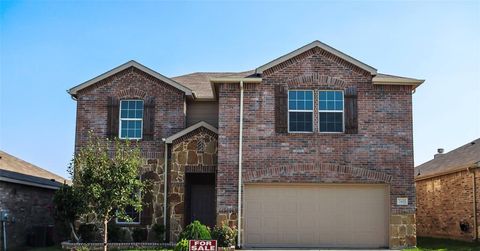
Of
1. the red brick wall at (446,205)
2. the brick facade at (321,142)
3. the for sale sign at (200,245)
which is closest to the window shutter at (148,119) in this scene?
the brick facade at (321,142)


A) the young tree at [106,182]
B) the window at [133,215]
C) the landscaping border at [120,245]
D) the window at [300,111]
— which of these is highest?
the window at [300,111]

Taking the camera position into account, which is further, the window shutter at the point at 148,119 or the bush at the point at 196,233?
the window shutter at the point at 148,119

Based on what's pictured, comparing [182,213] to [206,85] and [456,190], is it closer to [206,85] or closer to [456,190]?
[206,85]

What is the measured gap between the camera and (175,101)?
2159 centimetres

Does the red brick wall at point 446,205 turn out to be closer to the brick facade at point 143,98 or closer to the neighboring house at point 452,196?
the neighboring house at point 452,196

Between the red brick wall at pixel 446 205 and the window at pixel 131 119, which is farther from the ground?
the window at pixel 131 119

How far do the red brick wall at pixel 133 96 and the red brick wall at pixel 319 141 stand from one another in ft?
8.16

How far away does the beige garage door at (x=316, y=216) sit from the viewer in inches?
771

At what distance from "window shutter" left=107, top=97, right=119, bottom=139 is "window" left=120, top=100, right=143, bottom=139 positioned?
21 cm

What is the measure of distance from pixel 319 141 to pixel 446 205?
29.1ft

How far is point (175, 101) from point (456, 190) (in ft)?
40.5

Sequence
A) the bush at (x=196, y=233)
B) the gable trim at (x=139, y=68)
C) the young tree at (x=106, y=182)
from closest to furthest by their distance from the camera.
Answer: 1. the young tree at (x=106, y=182)
2. the bush at (x=196, y=233)
3. the gable trim at (x=139, y=68)

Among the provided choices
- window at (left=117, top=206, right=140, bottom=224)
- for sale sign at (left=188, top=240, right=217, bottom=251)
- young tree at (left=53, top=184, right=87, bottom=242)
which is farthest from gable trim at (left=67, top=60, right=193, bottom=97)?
for sale sign at (left=188, top=240, right=217, bottom=251)

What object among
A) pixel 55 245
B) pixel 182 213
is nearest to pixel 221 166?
pixel 182 213
